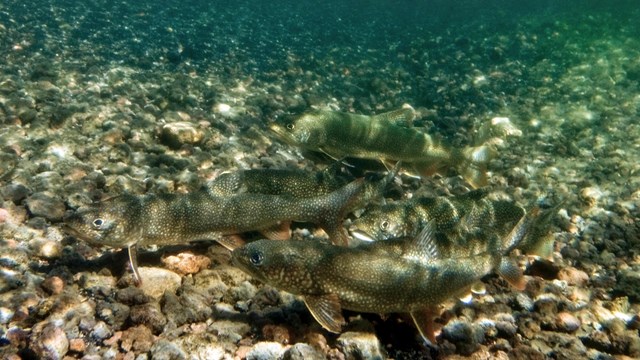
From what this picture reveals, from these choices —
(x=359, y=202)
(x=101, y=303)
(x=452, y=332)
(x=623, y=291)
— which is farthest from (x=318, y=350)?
(x=623, y=291)

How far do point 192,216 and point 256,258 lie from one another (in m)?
1.32

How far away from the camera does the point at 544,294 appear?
207 inches

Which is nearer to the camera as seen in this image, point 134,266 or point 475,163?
point 134,266

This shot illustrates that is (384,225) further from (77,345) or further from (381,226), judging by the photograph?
(77,345)

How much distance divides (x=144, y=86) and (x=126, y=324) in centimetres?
808

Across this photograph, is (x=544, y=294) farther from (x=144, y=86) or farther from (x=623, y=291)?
(x=144, y=86)

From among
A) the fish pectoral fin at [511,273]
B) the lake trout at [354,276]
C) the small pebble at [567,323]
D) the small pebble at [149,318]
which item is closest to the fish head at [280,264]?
the lake trout at [354,276]

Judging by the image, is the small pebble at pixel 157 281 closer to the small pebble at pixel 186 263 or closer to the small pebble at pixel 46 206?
the small pebble at pixel 186 263

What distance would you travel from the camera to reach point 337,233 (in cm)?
538

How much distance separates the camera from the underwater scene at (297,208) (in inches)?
163

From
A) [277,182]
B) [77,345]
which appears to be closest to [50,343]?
[77,345]

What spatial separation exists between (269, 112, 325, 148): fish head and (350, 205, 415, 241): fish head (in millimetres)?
2433

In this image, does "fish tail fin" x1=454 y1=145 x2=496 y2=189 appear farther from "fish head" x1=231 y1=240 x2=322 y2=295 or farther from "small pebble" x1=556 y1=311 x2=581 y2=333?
"fish head" x1=231 y1=240 x2=322 y2=295

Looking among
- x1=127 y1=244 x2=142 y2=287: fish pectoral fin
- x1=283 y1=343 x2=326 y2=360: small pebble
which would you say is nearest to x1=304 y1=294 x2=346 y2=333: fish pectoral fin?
x1=283 y1=343 x2=326 y2=360: small pebble
